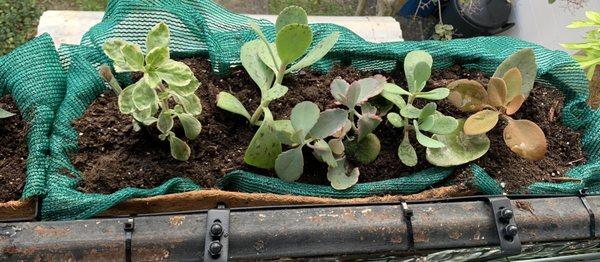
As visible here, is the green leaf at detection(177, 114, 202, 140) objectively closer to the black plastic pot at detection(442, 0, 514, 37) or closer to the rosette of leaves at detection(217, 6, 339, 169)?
the rosette of leaves at detection(217, 6, 339, 169)

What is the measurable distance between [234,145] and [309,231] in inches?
9.8

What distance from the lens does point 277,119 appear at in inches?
41.3

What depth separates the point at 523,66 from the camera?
107cm

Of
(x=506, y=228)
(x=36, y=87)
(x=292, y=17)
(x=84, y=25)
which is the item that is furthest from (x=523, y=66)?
(x=84, y=25)

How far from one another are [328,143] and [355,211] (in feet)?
0.47

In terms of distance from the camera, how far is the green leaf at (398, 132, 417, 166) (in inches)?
39.5

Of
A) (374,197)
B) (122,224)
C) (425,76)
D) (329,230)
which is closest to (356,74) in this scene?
(425,76)

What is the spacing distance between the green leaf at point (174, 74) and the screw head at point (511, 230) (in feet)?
1.74

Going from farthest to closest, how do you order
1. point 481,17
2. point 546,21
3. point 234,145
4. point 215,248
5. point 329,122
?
point 481,17 → point 546,21 → point 234,145 → point 329,122 → point 215,248

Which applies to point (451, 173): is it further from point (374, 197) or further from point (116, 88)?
point (116, 88)

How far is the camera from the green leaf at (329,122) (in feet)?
3.02

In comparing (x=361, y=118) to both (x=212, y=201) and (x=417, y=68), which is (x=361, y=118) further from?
(x=212, y=201)

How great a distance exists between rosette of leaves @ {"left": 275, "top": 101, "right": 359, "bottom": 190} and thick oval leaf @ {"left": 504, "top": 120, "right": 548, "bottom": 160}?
28 cm

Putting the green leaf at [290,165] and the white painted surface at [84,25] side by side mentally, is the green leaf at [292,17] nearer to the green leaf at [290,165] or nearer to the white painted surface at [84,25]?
the green leaf at [290,165]
